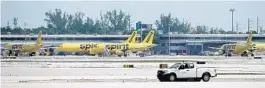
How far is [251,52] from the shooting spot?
140m

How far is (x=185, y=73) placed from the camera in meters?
45.3

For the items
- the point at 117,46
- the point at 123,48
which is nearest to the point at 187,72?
the point at 117,46

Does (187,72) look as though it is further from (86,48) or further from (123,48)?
(86,48)

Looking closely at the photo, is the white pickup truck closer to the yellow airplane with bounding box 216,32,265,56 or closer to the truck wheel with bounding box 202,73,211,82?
the truck wheel with bounding box 202,73,211,82

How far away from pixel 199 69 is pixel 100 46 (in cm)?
9695

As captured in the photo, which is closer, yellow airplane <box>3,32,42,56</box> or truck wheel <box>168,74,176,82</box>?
truck wheel <box>168,74,176,82</box>

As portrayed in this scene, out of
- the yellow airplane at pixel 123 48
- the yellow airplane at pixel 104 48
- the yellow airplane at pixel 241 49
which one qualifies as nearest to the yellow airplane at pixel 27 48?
the yellow airplane at pixel 104 48

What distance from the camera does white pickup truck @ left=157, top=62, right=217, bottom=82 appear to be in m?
45.1

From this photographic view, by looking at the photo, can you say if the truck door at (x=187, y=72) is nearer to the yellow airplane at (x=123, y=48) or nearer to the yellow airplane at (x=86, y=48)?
the yellow airplane at (x=123, y=48)

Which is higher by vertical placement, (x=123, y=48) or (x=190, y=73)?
(x=123, y=48)

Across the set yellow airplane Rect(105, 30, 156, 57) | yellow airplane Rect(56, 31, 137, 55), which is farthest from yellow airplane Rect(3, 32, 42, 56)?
yellow airplane Rect(105, 30, 156, 57)

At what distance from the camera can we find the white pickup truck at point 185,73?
45094mm
